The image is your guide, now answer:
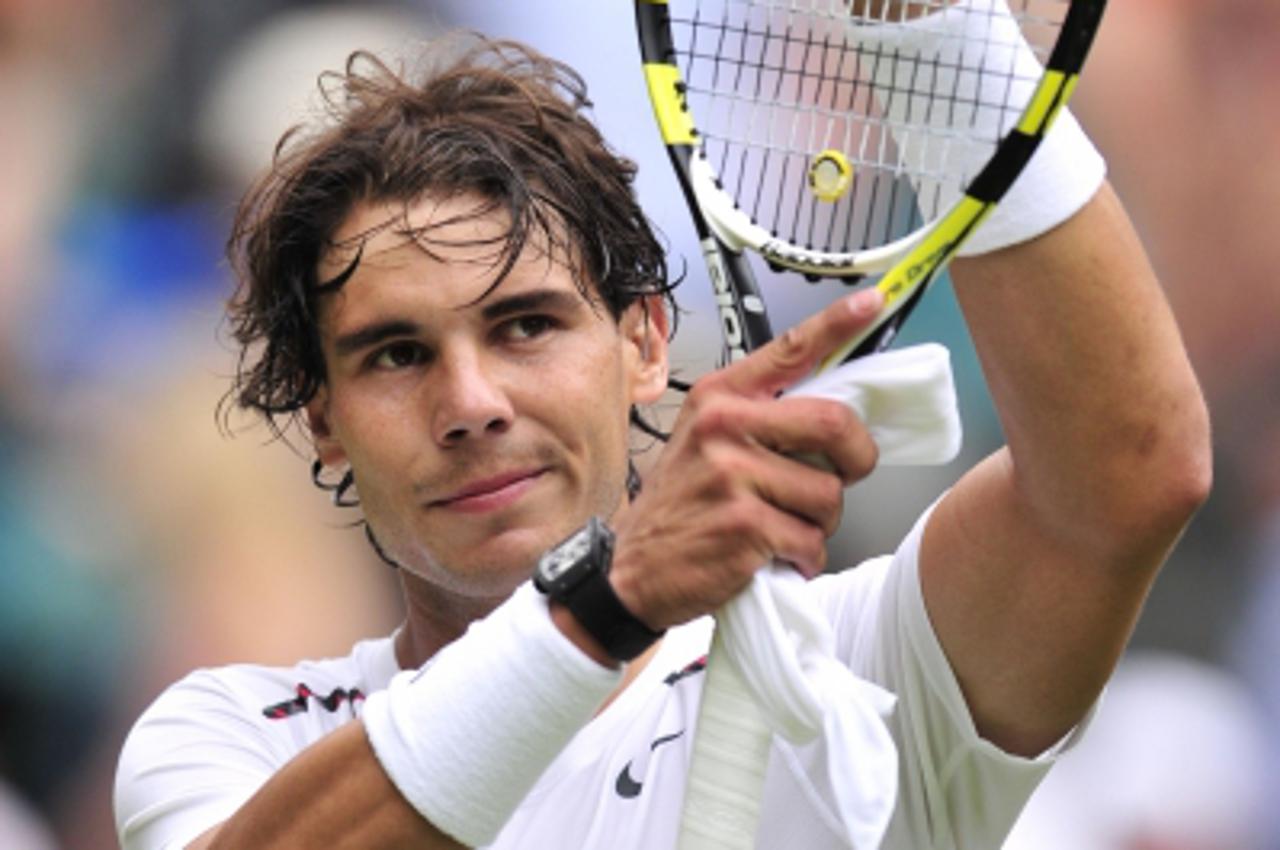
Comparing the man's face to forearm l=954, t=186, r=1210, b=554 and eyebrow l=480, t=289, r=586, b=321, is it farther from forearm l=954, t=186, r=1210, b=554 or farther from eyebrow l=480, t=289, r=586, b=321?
forearm l=954, t=186, r=1210, b=554

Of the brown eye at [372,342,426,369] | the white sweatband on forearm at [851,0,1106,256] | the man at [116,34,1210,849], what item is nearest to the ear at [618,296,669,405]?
the man at [116,34,1210,849]

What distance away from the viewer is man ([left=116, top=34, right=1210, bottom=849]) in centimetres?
209

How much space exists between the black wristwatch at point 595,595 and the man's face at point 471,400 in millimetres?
672

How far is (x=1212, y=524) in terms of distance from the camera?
4852mm

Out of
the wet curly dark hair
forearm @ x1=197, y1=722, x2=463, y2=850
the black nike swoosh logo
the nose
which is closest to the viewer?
forearm @ x1=197, y1=722, x2=463, y2=850

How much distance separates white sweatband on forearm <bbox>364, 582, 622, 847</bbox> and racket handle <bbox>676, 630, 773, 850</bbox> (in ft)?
0.37

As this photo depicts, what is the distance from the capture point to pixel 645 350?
3.26 meters

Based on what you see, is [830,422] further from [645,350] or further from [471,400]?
[645,350]

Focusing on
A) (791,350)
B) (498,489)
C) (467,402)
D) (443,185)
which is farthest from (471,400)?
(791,350)

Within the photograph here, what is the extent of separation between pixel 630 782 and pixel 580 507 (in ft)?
1.41

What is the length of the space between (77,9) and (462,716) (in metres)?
3.92

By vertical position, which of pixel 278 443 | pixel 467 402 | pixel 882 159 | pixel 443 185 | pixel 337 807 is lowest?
pixel 278 443

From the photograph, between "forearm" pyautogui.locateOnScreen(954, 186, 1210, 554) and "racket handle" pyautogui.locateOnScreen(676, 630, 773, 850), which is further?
"forearm" pyautogui.locateOnScreen(954, 186, 1210, 554)

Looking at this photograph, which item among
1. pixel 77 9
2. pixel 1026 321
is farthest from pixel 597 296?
pixel 77 9
